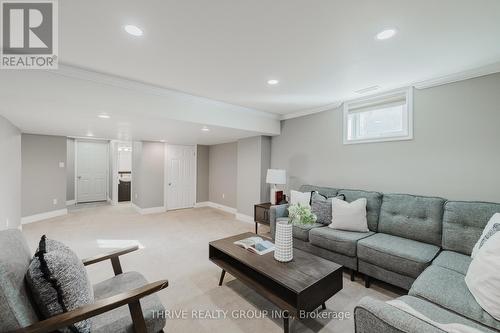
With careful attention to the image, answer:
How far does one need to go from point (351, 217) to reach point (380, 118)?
1688mm

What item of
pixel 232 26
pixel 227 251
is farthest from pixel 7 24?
pixel 227 251

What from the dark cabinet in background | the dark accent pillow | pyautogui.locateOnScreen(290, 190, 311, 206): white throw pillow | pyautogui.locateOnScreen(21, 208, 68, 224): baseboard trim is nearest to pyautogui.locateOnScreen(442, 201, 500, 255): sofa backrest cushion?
the dark accent pillow

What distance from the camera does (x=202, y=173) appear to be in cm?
688

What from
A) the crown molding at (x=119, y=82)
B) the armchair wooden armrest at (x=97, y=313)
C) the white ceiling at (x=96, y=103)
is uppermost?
the crown molding at (x=119, y=82)

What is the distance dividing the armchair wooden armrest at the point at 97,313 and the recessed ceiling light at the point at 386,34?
8.31 ft

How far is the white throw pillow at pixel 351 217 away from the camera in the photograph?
9.23 ft

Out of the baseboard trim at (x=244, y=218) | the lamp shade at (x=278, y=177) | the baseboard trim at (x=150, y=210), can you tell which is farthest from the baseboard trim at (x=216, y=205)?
the lamp shade at (x=278, y=177)

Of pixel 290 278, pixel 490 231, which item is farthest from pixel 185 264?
pixel 490 231

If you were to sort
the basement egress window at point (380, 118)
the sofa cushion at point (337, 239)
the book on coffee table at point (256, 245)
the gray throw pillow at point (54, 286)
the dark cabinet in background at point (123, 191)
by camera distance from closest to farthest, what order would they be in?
1. the gray throw pillow at point (54, 286)
2. the book on coffee table at point (256, 245)
3. the sofa cushion at point (337, 239)
4. the basement egress window at point (380, 118)
5. the dark cabinet in background at point (123, 191)

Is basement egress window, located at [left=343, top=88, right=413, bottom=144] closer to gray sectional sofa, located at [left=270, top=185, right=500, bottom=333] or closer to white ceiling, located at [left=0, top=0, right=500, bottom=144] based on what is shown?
white ceiling, located at [left=0, top=0, right=500, bottom=144]

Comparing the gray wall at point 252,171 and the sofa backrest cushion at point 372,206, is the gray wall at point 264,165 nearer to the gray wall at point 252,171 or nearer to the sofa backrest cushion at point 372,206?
the gray wall at point 252,171

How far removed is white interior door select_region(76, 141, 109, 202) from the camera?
707 cm

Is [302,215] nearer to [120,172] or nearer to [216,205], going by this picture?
[216,205]

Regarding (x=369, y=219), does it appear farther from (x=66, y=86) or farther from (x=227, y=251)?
(x=66, y=86)
